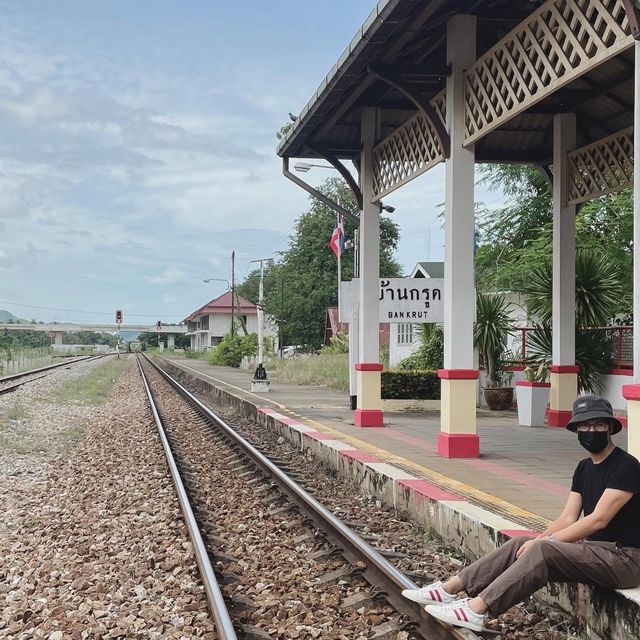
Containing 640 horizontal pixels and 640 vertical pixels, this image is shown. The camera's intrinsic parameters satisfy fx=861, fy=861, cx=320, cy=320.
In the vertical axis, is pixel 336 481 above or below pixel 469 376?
below

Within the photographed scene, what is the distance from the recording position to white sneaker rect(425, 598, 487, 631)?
4309mm

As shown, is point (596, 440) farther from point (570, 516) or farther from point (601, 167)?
point (601, 167)

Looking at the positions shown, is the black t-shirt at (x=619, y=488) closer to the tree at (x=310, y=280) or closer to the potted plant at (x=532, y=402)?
the potted plant at (x=532, y=402)

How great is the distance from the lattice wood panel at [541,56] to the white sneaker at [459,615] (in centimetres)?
392

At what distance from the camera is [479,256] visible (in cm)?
2898

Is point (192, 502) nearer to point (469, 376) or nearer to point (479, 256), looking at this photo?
point (469, 376)

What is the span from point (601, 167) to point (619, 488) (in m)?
8.21

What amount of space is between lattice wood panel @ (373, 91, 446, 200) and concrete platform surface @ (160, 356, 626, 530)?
3539mm

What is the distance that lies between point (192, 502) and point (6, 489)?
252 centimetres

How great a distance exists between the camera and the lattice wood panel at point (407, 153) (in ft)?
34.7

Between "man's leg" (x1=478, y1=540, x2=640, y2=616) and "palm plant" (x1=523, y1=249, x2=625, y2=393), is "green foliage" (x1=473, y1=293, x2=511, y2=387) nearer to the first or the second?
"palm plant" (x1=523, y1=249, x2=625, y2=393)

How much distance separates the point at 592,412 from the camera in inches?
173

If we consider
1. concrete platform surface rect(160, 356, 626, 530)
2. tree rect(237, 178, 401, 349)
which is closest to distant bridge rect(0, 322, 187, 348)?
tree rect(237, 178, 401, 349)

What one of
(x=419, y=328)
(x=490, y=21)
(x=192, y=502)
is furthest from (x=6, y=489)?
(x=419, y=328)
